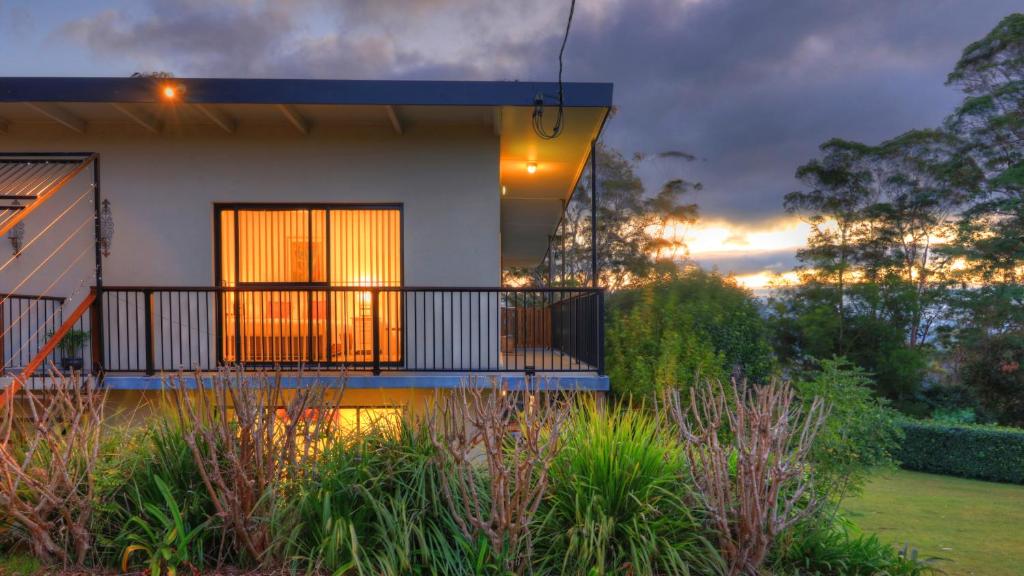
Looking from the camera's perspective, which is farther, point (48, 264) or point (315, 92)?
point (48, 264)

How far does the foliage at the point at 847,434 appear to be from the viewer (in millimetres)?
6172

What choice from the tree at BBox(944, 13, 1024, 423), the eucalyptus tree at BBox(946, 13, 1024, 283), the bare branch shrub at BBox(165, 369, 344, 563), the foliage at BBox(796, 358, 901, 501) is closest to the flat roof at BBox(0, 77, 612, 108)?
the foliage at BBox(796, 358, 901, 501)

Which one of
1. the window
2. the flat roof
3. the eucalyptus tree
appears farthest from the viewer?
the eucalyptus tree

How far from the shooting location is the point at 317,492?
3402mm

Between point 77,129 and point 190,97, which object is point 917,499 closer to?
point 190,97

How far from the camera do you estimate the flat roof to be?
6.76m

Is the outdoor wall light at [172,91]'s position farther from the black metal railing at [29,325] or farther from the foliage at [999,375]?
the foliage at [999,375]

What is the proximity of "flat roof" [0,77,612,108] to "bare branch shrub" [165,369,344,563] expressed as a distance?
4134 mm

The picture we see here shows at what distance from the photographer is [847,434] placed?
6406 millimetres

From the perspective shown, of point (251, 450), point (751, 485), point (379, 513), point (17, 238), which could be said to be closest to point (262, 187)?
point (17, 238)

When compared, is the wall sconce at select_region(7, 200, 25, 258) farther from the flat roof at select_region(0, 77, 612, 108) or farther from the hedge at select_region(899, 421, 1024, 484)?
the hedge at select_region(899, 421, 1024, 484)

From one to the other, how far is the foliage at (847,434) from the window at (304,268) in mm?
5000

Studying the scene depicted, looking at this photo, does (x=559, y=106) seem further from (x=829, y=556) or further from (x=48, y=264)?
(x=48, y=264)

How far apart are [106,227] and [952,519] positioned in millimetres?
12950
